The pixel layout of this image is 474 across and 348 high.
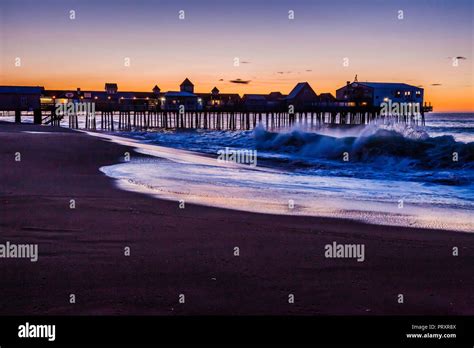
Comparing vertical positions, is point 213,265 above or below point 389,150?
below

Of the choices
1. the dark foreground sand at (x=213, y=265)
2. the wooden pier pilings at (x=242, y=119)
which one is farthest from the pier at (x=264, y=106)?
the dark foreground sand at (x=213, y=265)

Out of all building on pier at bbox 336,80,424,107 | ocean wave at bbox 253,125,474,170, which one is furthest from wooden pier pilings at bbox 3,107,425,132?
ocean wave at bbox 253,125,474,170

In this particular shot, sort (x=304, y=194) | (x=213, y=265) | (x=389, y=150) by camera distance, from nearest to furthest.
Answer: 1. (x=213, y=265)
2. (x=304, y=194)
3. (x=389, y=150)

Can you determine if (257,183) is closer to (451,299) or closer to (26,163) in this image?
(26,163)

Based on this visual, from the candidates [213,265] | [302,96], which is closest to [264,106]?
[302,96]

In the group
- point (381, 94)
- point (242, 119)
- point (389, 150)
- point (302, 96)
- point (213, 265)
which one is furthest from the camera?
point (242, 119)

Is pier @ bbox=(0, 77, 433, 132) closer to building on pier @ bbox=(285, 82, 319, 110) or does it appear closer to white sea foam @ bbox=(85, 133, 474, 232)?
building on pier @ bbox=(285, 82, 319, 110)

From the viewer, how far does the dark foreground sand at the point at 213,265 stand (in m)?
5.10

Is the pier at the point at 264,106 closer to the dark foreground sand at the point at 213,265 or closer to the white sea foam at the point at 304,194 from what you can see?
the white sea foam at the point at 304,194

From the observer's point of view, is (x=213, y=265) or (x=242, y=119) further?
(x=242, y=119)

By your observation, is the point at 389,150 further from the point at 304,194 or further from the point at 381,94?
the point at 381,94

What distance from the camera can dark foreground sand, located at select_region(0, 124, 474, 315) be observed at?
5.10 m

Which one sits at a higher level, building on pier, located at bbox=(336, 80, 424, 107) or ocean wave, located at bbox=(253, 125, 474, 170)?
building on pier, located at bbox=(336, 80, 424, 107)

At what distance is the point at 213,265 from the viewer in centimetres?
630
